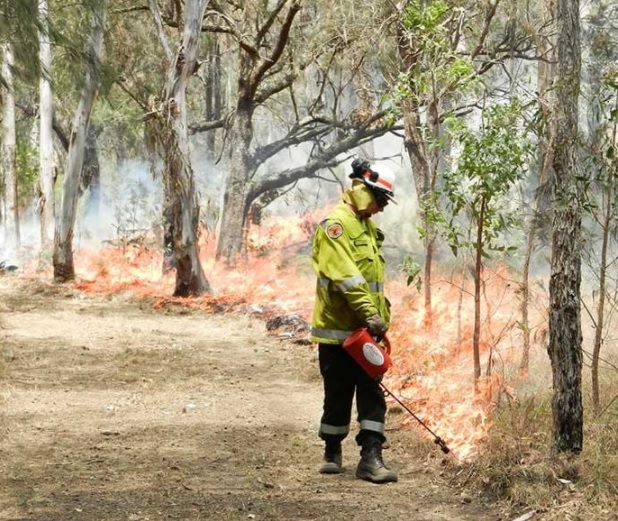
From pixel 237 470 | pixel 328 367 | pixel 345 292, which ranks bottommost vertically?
pixel 237 470

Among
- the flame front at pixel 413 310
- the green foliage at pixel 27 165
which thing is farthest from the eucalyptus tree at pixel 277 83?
the green foliage at pixel 27 165

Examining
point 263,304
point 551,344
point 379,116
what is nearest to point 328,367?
point 551,344

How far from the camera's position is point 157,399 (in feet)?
27.2

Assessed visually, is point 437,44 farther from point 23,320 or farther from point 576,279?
point 23,320

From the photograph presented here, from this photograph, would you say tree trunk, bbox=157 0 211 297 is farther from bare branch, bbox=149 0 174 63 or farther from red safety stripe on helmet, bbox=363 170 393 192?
red safety stripe on helmet, bbox=363 170 393 192

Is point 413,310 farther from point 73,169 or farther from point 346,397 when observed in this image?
point 73,169

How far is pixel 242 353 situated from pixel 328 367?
5.42 metres

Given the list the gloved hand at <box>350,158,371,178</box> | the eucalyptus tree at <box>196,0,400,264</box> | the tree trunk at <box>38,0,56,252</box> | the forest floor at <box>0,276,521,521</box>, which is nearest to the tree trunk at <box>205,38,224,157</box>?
the eucalyptus tree at <box>196,0,400,264</box>

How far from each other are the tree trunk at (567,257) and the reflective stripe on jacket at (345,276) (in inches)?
42.1

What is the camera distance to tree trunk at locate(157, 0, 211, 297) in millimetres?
16047

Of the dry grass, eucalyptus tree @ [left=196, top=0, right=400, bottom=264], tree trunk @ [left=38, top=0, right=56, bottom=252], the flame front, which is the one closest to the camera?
the dry grass

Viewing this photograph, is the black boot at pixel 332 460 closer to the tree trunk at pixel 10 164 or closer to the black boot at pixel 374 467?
the black boot at pixel 374 467

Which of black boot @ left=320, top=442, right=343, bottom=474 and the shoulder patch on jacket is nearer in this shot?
the shoulder patch on jacket

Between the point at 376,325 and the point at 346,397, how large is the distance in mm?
621
